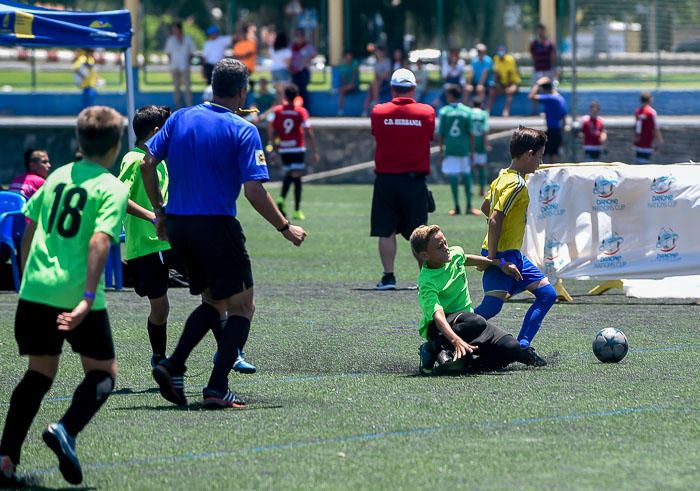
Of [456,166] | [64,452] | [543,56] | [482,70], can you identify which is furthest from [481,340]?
[482,70]

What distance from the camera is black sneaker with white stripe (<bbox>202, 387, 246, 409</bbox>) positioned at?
7668 millimetres

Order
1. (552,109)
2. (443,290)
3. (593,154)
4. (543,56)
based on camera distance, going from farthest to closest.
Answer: (543,56)
(593,154)
(552,109)
(443,290)

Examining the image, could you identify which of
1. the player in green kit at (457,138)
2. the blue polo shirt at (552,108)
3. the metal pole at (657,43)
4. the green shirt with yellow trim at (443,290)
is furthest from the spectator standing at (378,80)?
the green shirt with yellow trim at (443,290)

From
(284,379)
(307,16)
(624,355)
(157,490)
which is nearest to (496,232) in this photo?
(624,355)

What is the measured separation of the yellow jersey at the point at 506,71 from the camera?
31641 millimetres

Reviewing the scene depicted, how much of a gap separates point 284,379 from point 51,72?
1064 inches

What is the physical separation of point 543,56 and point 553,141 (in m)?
5.44

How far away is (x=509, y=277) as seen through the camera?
31.0ft

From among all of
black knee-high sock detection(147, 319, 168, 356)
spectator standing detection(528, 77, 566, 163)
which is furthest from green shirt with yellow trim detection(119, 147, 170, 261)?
spectator standing detection(528, 77, 566, 163)

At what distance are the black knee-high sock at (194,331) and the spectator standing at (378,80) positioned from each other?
80.0 ft

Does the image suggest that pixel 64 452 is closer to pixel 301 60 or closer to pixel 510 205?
pixel 510 205

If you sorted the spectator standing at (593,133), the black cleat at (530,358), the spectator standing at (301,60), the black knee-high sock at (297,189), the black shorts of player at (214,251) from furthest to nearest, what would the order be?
the spectator standing at (301,60) < the spectator standing at (593,133) < the black knee-high sock at (297,189) < the black cleat at (530,358) < the black shorts of player at (214,251)

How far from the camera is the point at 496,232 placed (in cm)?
923

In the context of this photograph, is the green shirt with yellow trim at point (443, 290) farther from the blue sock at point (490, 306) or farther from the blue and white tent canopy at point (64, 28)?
the blue and white tent canopy at point (64, 28)
